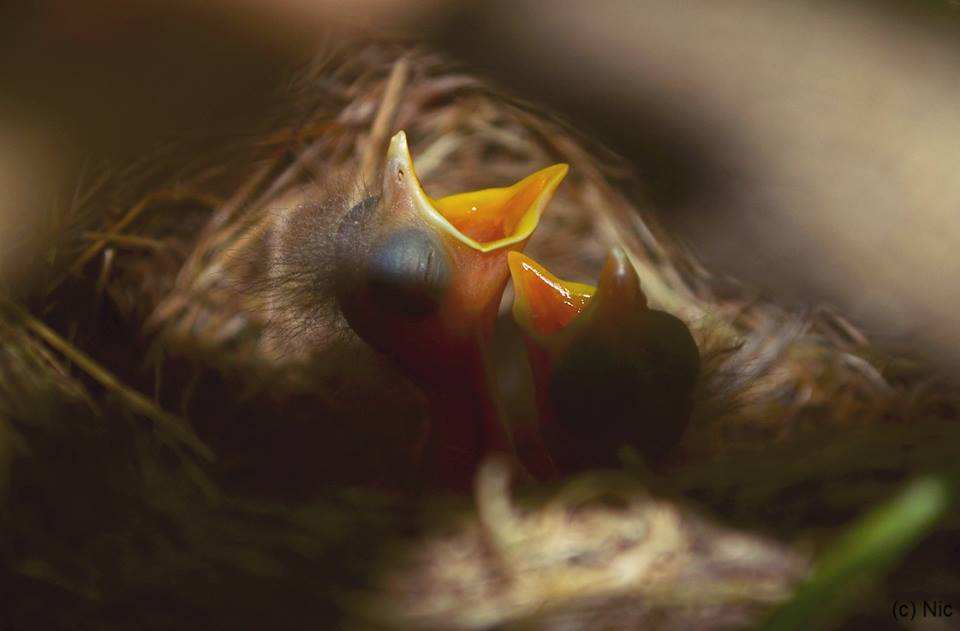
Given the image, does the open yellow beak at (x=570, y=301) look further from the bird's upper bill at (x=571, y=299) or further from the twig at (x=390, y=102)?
the twig at (x=390, y=102)

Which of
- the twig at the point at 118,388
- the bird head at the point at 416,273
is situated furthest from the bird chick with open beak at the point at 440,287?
the twig at the point at 118,388

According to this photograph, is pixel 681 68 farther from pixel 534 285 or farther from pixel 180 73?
pixel 180 73

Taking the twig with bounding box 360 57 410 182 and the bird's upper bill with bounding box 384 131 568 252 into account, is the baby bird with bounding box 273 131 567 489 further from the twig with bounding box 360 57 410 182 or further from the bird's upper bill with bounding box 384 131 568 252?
the twig with bounding box 360 57 410 182

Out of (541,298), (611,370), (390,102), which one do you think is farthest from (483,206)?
(390,102)

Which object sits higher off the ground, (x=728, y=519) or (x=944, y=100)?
(x=944, y=100)

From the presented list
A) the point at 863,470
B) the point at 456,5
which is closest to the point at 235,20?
the point at 456,5

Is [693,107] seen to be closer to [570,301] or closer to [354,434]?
[570,301]
